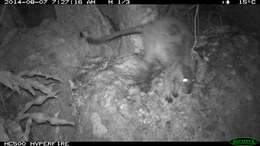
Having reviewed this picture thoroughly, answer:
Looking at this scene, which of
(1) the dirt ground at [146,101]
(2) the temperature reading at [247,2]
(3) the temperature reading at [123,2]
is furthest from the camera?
(3) the temperature reading at [123,2]

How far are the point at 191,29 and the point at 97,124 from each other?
1493 millimetres

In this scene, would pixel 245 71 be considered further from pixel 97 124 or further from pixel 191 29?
pixel 97 124

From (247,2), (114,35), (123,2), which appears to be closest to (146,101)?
(114,35)

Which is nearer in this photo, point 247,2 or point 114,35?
point 247,2

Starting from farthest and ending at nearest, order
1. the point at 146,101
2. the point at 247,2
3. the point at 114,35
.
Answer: the point at 114,35
the point at 247,2
the point at 146,101

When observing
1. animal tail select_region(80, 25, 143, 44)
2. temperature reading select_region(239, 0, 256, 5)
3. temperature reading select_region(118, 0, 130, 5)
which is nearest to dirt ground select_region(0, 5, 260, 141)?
animal tail select_region(80, 25, 143, 44)

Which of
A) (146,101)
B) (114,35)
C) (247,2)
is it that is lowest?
(146,101)

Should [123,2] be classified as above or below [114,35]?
above

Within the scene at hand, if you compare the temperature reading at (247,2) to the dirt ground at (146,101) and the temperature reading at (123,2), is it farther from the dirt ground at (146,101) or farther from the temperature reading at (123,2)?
the temperature reading at (123,2)

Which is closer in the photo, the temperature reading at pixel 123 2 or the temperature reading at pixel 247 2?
the temperature reading at pixel 247 2

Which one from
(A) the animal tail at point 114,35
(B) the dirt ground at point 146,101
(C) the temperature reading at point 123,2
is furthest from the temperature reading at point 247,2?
(C) the temperature reading at point 123,2

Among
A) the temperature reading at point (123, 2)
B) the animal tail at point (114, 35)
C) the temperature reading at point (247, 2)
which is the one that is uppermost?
the temperature reading at point (123, 2)

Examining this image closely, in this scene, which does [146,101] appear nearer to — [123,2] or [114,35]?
[114,35]

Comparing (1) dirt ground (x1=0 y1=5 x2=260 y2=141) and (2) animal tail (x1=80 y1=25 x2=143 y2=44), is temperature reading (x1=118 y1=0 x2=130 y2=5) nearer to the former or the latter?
(2) animal tail (x1=80 y1=25 x2=143 y2=44)
